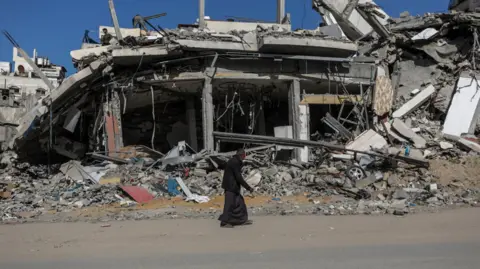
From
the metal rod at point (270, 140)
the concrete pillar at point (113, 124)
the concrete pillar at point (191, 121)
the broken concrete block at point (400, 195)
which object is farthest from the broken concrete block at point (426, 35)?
the concrete pillar at point (113, 124)

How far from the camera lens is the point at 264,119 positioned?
15.7 meters

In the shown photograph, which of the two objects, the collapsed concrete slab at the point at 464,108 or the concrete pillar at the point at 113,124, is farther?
the collapsed concrete slab at the point at 464,108

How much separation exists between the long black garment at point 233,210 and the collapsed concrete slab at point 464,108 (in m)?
8.94

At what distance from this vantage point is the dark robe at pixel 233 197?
6.79 m

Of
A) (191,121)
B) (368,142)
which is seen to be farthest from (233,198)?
(191,121)

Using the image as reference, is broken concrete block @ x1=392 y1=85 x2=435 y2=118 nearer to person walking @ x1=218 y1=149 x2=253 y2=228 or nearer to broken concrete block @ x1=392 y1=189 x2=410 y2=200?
broken concrete block @ x1=392 y1=189 x2=410 y2=200

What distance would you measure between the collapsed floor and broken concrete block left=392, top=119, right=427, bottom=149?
0.04m

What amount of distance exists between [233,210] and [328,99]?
7630mm

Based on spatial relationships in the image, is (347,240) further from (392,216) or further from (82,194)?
(82,194)

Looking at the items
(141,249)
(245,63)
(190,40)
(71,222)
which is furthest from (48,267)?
(245,63)

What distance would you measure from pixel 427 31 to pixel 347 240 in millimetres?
11431

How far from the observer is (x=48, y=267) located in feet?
15.1

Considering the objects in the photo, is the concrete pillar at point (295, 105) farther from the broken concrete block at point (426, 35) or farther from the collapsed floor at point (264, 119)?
the broken concrete block at point (426, 35)

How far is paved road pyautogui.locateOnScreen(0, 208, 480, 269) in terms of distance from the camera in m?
4.64
